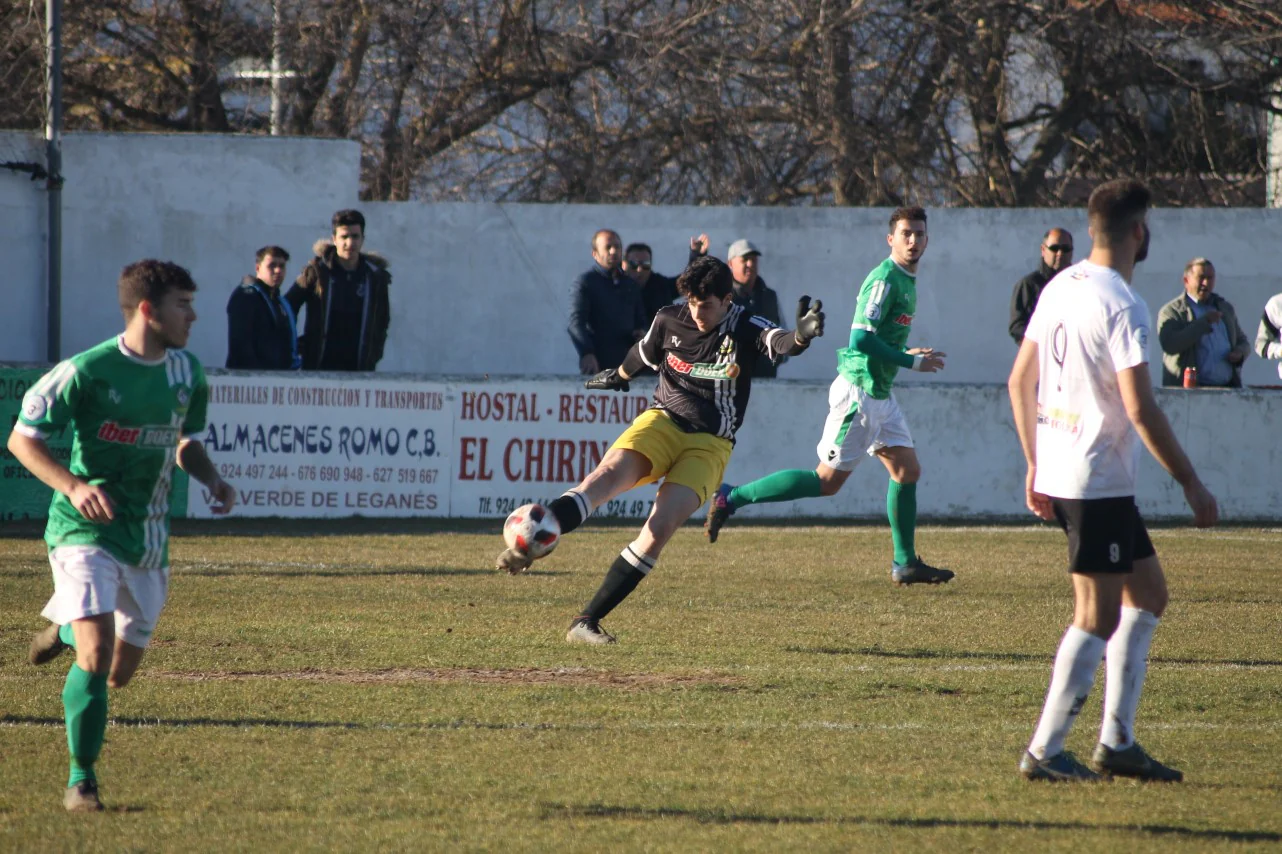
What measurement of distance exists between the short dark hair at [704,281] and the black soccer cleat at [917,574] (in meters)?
2.98

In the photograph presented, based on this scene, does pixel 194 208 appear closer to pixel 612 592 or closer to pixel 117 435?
pixel 612 592

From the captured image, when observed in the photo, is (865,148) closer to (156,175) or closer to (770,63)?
Result: (770,63)

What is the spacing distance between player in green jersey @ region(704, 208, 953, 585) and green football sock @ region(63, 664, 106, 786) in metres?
5.47

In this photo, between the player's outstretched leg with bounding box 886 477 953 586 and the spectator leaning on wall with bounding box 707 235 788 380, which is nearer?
the player's outstretched leg with bounding box 886 477 953 586

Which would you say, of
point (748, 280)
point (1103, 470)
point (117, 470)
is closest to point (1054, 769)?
point (1103, 470)

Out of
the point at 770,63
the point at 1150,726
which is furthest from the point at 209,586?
the point at 770,63

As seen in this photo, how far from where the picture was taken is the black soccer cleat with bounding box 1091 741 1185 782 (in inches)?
202

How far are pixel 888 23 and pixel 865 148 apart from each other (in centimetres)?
159

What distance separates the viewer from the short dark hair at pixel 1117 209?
5.15 meters

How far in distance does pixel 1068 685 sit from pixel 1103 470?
0.68 m

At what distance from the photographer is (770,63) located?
20484 millimetres

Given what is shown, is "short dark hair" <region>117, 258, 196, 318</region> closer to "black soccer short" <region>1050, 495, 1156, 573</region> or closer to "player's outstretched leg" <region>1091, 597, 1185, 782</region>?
"black soccer short" <region>1050, 495, 1156, 573</region>

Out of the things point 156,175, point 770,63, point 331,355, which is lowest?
point 331,355

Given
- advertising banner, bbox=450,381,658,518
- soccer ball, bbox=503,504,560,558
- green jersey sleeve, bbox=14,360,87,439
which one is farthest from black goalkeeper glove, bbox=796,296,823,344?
advertising banner, bbox=450,381,658,518
